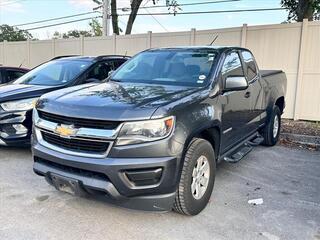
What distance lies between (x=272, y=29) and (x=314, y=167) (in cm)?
459

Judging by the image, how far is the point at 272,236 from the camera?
3443 mm

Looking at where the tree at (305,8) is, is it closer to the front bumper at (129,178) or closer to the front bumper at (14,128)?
the front bumper at (14,128)

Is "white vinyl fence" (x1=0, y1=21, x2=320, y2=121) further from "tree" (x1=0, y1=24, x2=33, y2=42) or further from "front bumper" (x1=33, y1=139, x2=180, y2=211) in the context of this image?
"tree" (x1=0, y1=24, x2=33, y2=42)

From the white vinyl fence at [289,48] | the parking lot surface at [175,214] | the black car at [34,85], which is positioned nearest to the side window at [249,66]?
the parking lot surface at [175,214]

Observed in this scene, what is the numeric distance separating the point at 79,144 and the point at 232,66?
101 inches

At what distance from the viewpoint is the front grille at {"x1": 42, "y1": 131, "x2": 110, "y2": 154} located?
10.8ft

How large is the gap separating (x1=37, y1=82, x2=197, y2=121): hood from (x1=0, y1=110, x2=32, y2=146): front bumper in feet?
5.72

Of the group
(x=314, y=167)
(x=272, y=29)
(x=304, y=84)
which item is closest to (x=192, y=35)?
(x=272, y=29)

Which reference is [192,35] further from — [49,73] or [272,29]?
[49,73]

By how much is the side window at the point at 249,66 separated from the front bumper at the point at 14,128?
3.49m

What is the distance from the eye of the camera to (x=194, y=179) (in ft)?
12.2

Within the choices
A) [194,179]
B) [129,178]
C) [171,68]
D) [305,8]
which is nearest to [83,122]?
[129,178]

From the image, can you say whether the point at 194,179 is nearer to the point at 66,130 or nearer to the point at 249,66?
the point at 66,130

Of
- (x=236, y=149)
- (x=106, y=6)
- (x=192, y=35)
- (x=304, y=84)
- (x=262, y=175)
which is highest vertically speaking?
(x=106, y=6)
